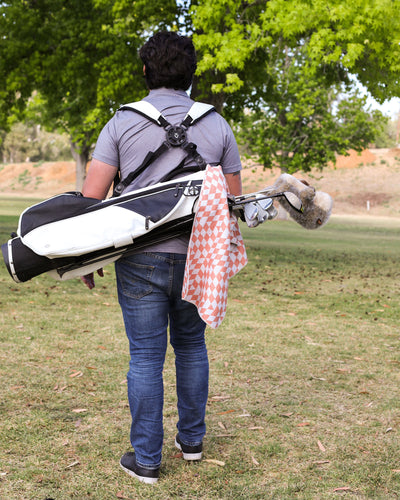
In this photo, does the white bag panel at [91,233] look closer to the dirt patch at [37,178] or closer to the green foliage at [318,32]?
the green foliage at [318,32]

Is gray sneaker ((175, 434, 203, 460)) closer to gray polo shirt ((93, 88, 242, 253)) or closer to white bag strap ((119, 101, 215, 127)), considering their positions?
gray polo shirt ((93, 88, 242, 253))

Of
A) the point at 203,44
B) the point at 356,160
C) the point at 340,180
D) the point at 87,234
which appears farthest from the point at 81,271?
the point at 356,160

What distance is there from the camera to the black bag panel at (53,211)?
2.97 meters

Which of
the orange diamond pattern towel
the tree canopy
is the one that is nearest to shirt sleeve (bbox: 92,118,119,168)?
the orange diamond pattern towel

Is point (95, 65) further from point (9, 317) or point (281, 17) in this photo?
point (9, 317)

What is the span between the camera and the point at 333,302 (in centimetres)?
901

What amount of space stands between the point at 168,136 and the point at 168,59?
0.40 meters

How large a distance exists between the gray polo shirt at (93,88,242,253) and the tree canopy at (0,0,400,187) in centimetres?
936

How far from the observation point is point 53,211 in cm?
298

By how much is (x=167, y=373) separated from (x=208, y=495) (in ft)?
6.68

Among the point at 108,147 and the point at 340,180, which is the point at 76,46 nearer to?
the point at 108,147

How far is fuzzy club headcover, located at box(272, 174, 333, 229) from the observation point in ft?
10.8

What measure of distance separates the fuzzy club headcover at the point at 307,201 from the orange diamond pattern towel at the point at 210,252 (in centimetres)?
42

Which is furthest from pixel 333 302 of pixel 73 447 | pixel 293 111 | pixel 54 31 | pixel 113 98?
pixel 293 111
